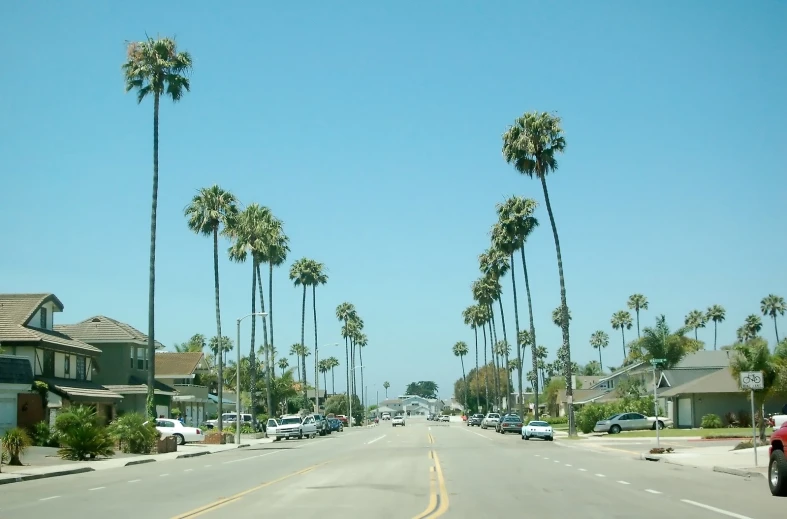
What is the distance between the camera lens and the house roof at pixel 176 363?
8075cm

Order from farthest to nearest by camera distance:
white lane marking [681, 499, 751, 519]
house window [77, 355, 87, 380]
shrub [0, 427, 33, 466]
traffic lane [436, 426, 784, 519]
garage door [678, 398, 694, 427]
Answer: garage door [678, 398, 694, 427] → house window [77, 355, 87, 380] → shrub [0, 427, 33, 466] → traffic lane [436, 426, 784, 519] → white lane marking [681, 499, 751, 519]

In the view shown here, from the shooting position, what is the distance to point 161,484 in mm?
23875

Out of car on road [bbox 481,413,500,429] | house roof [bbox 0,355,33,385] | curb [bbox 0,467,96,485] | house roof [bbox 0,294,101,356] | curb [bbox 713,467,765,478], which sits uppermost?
house roof [bbox 0,294,101,356]

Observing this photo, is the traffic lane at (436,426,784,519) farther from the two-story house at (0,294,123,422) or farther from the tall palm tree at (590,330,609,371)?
the tall palm tree at (590,330,609,371)

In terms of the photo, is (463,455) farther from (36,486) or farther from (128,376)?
(128,376)

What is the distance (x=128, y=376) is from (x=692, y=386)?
4163cm

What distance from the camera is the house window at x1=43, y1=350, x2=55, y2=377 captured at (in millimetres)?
49656

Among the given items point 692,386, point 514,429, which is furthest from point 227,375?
point 692,386

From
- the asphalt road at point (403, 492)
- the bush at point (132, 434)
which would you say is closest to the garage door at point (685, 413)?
the asphalt road at point (403, 492)

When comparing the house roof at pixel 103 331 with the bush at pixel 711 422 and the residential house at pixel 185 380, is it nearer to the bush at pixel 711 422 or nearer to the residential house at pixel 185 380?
the residential house at pixel 185 380

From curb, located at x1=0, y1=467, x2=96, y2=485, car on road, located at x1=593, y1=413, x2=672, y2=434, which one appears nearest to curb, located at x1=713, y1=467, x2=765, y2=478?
curb, located at x1=0, y1=467, x2=96, y2=485

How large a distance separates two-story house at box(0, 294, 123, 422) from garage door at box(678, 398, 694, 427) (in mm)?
41405

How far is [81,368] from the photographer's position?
54969 millimetres

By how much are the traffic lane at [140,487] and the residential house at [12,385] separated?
1200 centimetres
